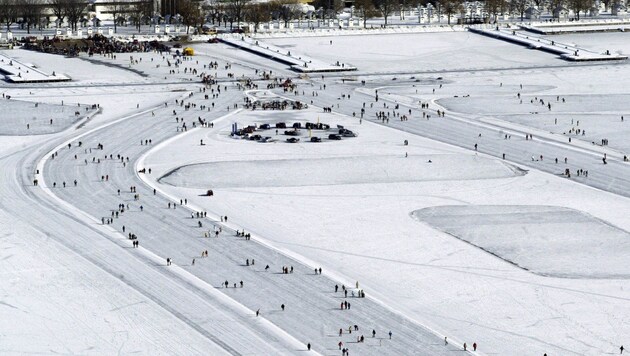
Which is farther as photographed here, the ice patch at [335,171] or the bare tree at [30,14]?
the bare tree at [30,14]

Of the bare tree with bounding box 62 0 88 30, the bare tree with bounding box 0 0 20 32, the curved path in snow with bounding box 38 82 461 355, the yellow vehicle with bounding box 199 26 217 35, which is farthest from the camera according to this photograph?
the bare tree with bounding box 0 0 20 32

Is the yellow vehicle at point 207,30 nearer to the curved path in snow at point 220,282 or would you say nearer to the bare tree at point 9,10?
the bare tree at point 9,10

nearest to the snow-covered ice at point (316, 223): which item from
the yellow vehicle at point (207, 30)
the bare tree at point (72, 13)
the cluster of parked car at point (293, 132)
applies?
the cluster of parked car at point (293, 132)

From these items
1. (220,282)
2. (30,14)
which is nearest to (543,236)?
(220,282)

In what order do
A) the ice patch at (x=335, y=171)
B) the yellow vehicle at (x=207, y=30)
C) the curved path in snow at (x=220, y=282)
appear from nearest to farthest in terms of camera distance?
the curved path in snow at (x=220, y=282)
the ice patch at (x=335, y=171)
the yellow vehicle at (x=207, y=30)

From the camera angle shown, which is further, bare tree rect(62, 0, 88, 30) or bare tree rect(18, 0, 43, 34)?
bare tree rect(18, 0, 43, 34)

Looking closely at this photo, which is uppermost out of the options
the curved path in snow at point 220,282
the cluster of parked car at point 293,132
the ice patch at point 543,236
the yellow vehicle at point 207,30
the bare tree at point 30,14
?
the bare tree at point 30,14

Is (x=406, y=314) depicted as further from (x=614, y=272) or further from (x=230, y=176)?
(x=230, y=176)

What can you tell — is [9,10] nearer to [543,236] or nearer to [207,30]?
[207,30]

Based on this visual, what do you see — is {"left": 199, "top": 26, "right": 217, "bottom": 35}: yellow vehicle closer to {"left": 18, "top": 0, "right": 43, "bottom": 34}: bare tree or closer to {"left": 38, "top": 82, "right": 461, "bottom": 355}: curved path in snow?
{"left": 18, "top": 0, "right": 43, "bottom": 34}: bare tree

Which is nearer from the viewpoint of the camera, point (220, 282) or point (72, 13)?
point (220, 282)

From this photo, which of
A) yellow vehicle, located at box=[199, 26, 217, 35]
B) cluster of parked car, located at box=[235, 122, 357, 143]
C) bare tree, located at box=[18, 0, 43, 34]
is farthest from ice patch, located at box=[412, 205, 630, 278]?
bare tree, located at box=[18, 0, 43, 34]

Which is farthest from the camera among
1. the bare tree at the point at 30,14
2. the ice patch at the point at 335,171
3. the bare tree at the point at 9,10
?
the bare tree at the point at 30,14

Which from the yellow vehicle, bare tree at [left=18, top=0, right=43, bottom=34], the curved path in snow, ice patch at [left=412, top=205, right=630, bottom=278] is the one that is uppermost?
bare tree at [left=18, top=0, right=43, bottom=34]
